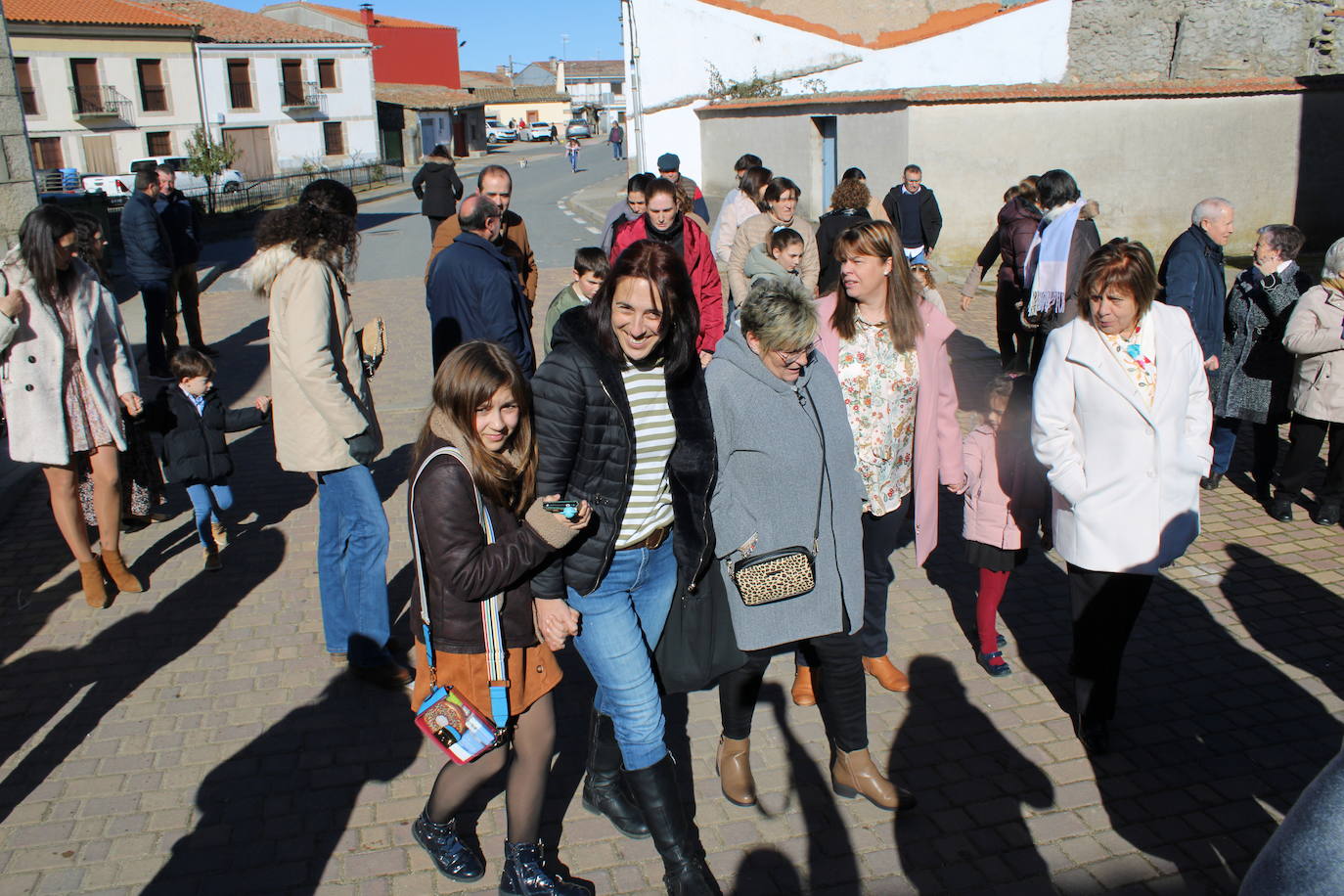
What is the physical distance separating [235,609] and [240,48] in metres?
51.7

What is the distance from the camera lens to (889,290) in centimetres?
402

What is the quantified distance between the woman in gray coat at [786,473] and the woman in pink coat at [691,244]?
8.08 feet

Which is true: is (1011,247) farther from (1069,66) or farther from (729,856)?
(1069,66)

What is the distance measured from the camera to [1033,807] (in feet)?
12.2

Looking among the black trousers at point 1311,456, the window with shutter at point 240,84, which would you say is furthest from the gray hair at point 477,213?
the window with shutter at point 240,84

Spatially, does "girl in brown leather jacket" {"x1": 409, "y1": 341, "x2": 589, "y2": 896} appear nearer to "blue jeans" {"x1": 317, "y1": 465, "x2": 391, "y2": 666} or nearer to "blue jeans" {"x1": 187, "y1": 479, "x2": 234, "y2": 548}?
"blue jeans" {"x1": 317, "y1": 465, "x2": 391, "y2": 666}

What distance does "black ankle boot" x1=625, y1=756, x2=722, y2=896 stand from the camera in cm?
318

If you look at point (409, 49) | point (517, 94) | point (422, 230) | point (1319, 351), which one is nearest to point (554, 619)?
point (1319, 351)

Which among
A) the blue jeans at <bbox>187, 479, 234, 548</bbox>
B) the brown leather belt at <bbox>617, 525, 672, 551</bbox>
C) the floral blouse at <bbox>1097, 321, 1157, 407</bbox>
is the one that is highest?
the floral blouse at <bbox>1097, 321, 1157, 407</bbox>

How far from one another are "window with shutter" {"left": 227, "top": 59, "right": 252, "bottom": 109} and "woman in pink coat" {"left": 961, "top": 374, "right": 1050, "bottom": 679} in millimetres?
53051

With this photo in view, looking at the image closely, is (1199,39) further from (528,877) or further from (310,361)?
(528,877)

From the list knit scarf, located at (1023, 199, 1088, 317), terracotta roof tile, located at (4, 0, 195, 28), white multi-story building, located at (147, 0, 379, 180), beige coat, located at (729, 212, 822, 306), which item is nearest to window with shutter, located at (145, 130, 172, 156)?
white multi-story building, located at (147, 0, 379, 180)

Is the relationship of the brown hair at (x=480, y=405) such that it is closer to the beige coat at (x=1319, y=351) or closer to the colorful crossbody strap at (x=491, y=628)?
the colorful crossbody strap at (x=491, y=628)

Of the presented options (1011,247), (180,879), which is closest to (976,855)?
(180,879)
